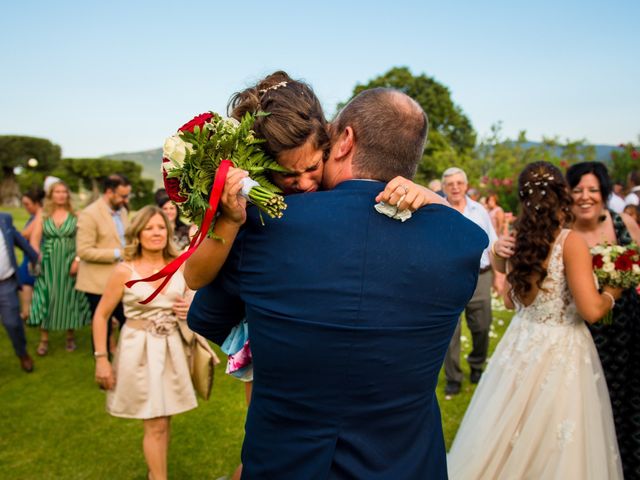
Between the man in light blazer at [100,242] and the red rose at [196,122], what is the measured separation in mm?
5968

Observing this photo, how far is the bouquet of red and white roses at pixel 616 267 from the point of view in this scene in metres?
3.78

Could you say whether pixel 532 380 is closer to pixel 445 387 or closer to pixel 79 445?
pixel 445 387

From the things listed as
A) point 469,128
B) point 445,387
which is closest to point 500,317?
point 445,387

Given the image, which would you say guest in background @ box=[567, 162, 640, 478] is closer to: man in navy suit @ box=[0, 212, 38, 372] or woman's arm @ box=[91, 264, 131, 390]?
woman's arm @ box=[91, 264, 131, 390]

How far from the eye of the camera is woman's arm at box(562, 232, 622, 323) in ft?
11.6

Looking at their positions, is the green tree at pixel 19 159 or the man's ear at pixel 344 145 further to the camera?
the green tree at pixel 19 159

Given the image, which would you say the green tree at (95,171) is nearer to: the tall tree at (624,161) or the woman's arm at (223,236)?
the tall tree at (624,161)

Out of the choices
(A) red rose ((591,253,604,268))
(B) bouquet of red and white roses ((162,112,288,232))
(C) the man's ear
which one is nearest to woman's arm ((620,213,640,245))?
(A) red rose ((591,253,604,268))

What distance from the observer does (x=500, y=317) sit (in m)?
11.0

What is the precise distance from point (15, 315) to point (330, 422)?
6928mm

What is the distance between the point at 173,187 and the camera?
76.1 inches

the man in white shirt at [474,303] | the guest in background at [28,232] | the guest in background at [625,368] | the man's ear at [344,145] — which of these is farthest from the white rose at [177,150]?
the guest in background at [28,232]

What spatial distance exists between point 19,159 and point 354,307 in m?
62.8

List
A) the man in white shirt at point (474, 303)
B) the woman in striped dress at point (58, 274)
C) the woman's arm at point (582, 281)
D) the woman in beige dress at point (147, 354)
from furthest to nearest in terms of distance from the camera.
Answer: the woman in striped dress at point (58, 274) < the man in white shirt at point (474, 303) < the woman in beige dress at point (147, 354) < the woman's arm at point (582, 281)
